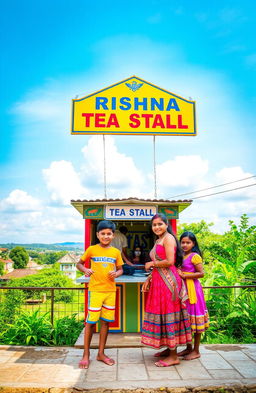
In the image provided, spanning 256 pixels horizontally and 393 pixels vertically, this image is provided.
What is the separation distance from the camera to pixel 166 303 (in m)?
4.07

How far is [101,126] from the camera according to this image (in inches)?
310

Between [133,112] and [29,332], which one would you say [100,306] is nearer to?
[29,332]

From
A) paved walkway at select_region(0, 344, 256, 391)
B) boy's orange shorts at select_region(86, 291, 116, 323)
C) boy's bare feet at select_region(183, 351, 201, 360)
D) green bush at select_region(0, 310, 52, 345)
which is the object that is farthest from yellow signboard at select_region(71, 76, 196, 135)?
boy's bare feet at select_region(183, 351, 201, 360)

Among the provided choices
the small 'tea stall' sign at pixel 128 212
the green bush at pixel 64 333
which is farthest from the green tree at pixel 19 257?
the small 'tea stall' sign at pixel 128 212

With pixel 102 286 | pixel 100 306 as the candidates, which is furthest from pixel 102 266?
pixel 100 306

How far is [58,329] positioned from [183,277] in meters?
2.77

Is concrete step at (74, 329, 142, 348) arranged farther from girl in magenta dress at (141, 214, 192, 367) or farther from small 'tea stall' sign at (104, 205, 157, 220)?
small 'tea stall' sign at (104, 205, 157, 220)

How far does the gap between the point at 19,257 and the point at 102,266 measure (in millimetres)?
118350

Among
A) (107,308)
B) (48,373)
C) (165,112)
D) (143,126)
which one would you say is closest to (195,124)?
(165,112)

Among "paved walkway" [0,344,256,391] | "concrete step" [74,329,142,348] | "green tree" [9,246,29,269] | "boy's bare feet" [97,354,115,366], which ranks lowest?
"green tree" [9,246,29,269]

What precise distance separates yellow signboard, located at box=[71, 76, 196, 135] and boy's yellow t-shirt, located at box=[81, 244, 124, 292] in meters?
4.26

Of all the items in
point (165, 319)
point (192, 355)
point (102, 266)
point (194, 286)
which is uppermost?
point (102, 266)

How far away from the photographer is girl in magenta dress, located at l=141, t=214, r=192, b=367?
4.05m

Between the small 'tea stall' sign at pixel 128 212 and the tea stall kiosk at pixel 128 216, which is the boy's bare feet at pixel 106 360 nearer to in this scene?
the tea stall kiosk at pixel 128 216
